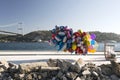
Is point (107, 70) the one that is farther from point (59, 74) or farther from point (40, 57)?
point (40, 57)

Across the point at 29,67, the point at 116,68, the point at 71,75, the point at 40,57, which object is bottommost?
the point at 71,75

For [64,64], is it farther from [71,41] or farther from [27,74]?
[71,41]

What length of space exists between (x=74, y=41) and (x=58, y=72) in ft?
16.2

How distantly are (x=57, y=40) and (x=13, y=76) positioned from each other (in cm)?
556

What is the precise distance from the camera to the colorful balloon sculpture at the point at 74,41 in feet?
46.2

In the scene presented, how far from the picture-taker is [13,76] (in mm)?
9297

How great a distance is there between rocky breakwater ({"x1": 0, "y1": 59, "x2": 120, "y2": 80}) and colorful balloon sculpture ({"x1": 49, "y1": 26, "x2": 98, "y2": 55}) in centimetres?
421

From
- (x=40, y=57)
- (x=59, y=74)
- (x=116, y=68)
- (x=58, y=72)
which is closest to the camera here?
(x=59, y=74)

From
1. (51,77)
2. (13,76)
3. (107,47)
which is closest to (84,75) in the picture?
(51,77)

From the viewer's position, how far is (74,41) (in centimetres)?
1410

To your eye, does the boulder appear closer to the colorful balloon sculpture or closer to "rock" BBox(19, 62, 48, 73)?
"rock" BBox(19, 62, 48, 73)

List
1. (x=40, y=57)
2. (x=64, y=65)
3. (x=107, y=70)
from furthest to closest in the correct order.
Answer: (x=40, y=57)
(x=107, y=70)
(x=64, y=65)

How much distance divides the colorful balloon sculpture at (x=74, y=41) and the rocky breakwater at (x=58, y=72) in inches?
166

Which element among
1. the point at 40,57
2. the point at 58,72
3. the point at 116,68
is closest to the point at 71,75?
the point at 58,72
